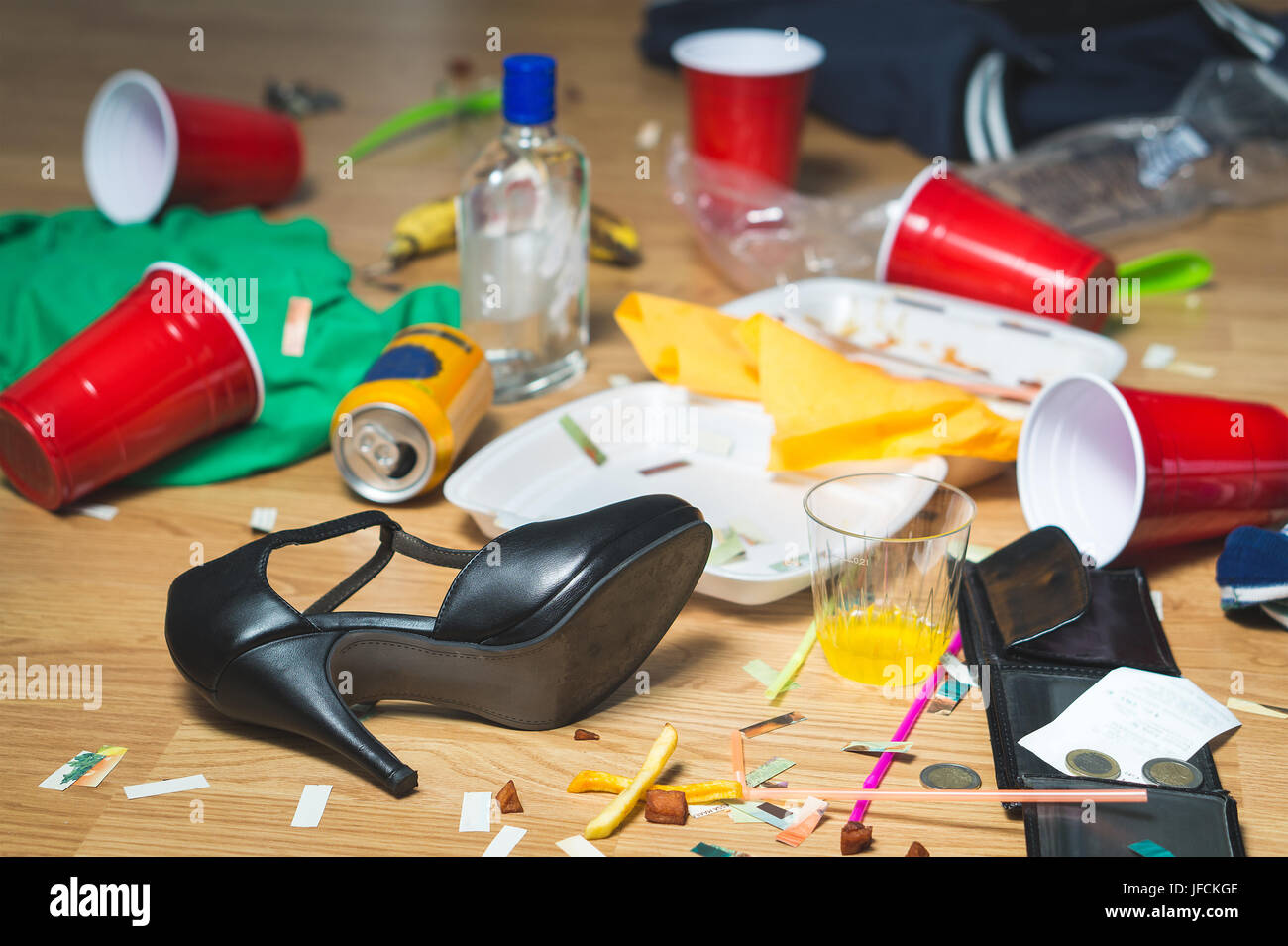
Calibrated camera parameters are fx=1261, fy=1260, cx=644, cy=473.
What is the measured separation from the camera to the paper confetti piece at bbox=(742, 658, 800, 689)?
0.89 metres

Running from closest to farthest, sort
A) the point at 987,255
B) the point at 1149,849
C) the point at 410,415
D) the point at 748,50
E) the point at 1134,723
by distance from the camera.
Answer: the point at 1149,849 → the point at 1134,723 → the point at 410,415 → the point at 987,255 → the point at 748,50

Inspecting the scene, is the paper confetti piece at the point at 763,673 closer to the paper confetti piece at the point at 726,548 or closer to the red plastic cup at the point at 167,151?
the paper confetti piece at the point at 726,548

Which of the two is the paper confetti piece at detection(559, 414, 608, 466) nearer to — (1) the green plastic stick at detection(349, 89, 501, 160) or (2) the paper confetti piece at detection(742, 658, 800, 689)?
(2) the paper confetti piece at detection(742, 658, 800, 689)

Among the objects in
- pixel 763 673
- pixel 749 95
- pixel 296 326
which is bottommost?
pixel 763 673

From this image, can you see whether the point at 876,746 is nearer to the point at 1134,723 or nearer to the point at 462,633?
the point at 1134,723

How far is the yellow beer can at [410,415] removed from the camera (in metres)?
1.04

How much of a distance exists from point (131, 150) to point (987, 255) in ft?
3.59

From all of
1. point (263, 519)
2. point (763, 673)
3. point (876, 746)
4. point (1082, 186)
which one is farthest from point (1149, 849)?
point (1082, 186)

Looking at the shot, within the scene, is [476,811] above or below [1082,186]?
below

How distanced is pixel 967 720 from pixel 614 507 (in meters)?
0.28

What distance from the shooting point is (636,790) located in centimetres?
75

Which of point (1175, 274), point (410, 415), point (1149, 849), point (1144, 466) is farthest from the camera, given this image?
point (1175, 274)

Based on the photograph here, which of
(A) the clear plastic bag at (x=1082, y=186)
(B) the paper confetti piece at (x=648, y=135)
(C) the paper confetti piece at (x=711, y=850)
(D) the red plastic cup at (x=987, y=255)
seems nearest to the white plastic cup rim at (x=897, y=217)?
(D) the red plastic cup at (x=987, y=255)
